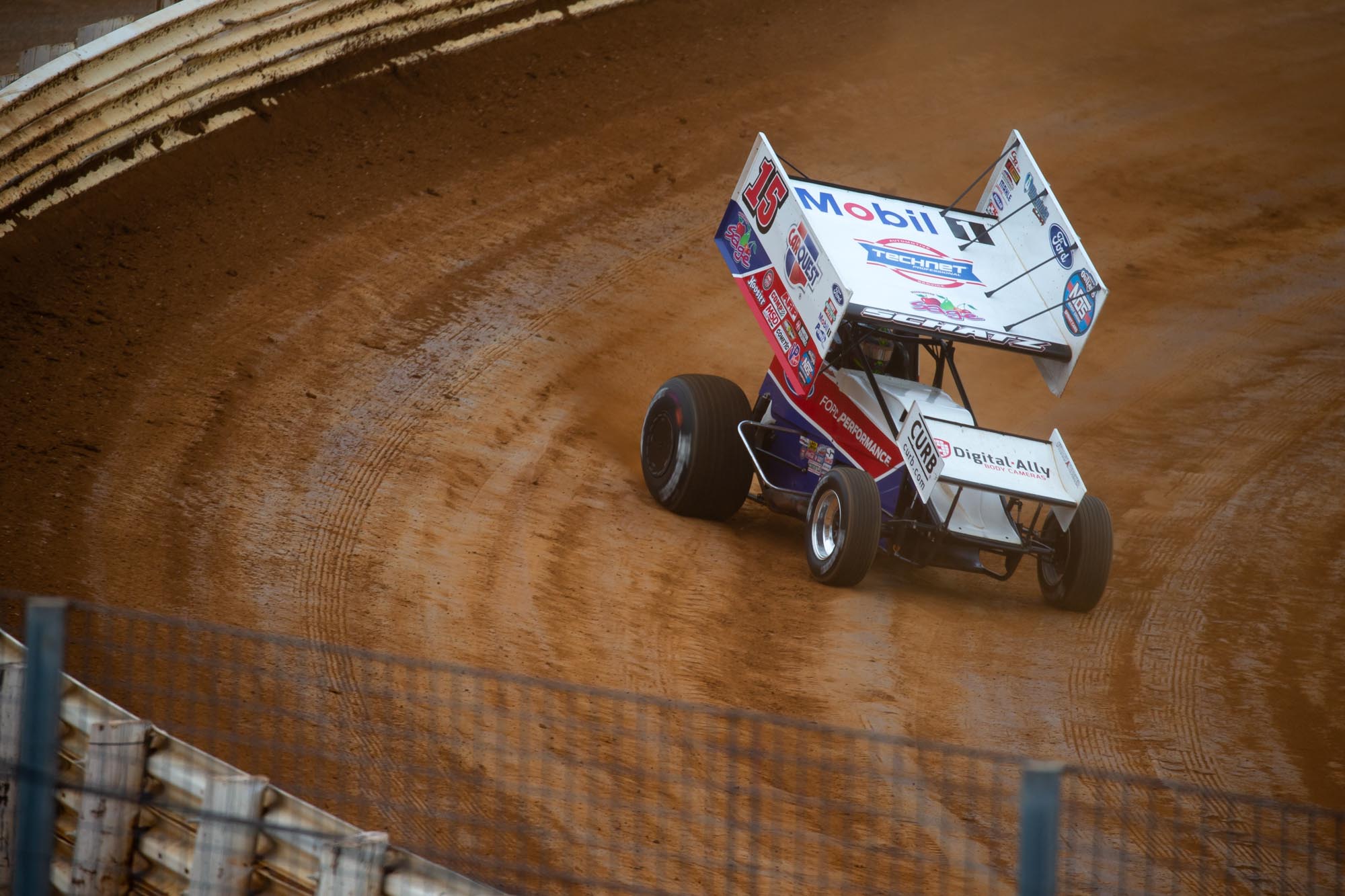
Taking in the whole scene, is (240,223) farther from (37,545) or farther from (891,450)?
(891,450)

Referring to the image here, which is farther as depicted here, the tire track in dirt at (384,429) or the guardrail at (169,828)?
the tire track in dirt at (384,429)

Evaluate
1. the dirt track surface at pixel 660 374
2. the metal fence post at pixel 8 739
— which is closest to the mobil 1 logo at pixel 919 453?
the dirt track surface at pixel 660 374

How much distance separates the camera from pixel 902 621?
31.5 ft

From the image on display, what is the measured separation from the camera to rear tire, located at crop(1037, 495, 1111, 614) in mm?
9711

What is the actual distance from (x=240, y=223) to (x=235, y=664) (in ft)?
26.3

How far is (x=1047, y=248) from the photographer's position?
10.8 meters

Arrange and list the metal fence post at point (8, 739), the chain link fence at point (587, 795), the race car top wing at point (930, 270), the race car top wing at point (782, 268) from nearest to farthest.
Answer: the metal fence post at point (8, 739) < the chain link fence at point (587, 795) < the race car top wing at point (930, 270) < the race car top wing at point (782, 268)

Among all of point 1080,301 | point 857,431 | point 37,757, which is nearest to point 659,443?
point 857,431

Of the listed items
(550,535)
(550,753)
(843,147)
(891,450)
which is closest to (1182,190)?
(843,147)

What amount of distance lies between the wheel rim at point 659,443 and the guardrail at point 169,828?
6.02 m

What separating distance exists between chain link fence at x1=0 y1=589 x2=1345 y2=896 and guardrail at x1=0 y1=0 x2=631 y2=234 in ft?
23.1

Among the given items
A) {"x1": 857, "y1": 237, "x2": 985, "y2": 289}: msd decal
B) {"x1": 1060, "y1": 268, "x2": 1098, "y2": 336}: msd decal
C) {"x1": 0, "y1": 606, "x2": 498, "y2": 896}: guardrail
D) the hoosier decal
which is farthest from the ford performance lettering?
{"x1": 0, "y1": 606, "x2": 498, "y2": 896}: guardrail

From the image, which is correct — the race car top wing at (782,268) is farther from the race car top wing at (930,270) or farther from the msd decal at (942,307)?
the msd decal at (942,307)

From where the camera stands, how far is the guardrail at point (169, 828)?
4922 millimetres
